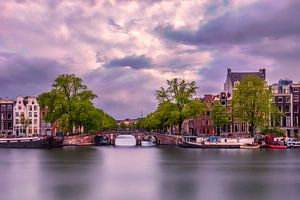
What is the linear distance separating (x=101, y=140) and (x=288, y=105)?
44.0 metres

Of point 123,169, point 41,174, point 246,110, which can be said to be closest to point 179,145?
point 246,110

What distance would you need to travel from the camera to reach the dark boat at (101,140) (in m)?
129

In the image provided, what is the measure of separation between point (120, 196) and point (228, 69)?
103239 millimetres

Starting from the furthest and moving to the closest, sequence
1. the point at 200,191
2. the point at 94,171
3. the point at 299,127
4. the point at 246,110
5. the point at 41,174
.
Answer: the point at 299,127 < the point at 246,110 < the point at 94,171 < the point at 41,174 < the point at 200,191

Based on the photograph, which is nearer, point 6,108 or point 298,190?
point 298,190

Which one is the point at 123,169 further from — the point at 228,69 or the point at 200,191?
the point at 228,69

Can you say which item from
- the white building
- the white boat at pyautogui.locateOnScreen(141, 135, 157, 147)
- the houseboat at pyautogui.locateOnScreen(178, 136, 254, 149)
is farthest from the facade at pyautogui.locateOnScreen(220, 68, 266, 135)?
the white building

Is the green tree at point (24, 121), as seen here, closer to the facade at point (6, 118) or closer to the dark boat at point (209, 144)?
the facade at point (6, 118)

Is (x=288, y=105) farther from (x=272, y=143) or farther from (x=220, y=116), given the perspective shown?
(x=272, y=143)

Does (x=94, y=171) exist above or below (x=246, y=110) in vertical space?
below

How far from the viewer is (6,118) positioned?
487ft

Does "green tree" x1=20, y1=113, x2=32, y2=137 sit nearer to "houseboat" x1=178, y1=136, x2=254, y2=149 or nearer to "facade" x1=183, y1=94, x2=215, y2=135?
"facade" x1=183, y1=94, x2=215, y2=135

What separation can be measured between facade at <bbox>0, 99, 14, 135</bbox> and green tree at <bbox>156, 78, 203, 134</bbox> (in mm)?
50176

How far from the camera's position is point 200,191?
127ft
